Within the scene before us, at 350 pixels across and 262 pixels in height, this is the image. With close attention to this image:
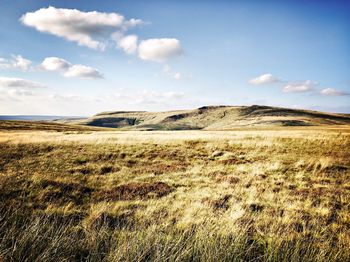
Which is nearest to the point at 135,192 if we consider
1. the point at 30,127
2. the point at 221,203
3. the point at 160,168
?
the point at 221,203

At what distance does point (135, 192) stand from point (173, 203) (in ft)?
7.33

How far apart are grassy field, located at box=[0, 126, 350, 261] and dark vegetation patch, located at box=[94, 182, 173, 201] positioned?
0.15 feet

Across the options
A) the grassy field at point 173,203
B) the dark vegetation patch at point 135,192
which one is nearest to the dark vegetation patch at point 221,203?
the grassy field at point 173,203

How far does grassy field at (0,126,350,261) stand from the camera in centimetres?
360

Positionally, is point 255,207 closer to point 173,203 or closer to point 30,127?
point 173,203

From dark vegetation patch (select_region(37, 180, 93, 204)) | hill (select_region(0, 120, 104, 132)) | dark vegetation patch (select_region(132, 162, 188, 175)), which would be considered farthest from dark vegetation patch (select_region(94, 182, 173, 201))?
hill (select_region(0, 120, 104, 132))

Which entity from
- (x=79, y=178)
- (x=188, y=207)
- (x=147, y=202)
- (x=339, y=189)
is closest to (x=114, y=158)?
(x=79, y=178)

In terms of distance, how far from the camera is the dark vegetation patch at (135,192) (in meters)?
9.23

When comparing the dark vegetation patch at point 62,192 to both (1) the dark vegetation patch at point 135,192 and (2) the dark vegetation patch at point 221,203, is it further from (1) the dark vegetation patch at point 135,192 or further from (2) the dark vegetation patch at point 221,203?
(2) the dark vegetation patch at point 221,203

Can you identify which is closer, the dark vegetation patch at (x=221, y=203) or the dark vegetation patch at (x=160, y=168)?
the dark vegetation patch at (x=221, y=203)

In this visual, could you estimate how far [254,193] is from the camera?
9320 mm

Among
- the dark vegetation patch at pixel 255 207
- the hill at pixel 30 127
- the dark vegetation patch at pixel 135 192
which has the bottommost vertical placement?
the dark vegetation patch at pixel 135 192

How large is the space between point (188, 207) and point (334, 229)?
4174 mm

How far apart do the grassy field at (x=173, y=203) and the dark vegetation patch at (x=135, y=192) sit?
5cm
